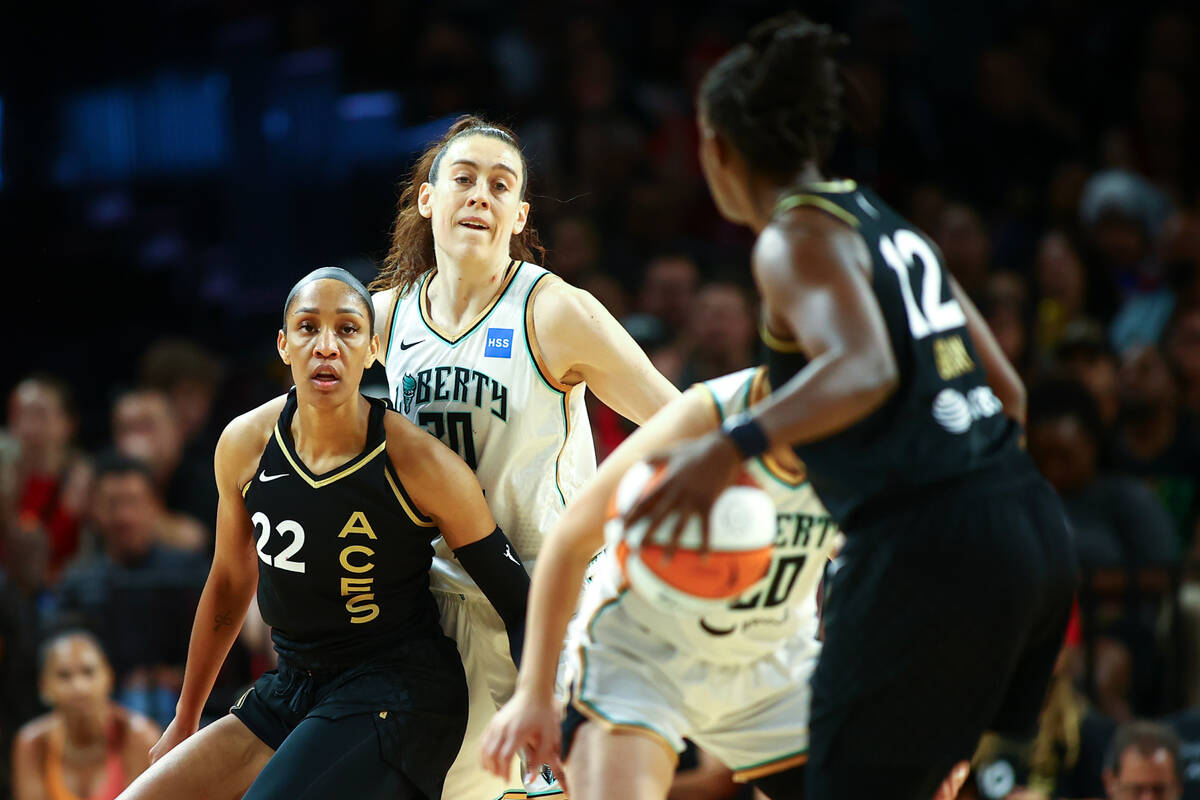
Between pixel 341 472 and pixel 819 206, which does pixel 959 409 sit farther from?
pixel 341 472

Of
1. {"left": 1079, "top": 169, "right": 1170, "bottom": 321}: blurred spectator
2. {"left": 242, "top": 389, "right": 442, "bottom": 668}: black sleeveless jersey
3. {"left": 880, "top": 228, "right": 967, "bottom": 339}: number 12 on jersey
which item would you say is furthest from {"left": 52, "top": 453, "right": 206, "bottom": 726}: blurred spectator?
{"left": 1079, "top": 169, "right": 1170, "bottom": 321}: blurred spectator

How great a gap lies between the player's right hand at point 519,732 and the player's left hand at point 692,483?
0.52m

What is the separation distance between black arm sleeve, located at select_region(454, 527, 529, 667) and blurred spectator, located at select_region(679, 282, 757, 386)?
3394 mm

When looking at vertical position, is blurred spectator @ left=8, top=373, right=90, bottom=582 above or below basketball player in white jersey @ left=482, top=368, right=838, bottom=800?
above

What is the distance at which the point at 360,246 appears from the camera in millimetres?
8805

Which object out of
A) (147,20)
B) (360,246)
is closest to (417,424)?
(360,246)

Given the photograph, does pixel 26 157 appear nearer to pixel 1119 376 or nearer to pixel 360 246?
pixel 360 246

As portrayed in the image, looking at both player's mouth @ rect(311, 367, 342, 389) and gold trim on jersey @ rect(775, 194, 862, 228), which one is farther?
player's mouth @ rect(311, 367, 342, 389)

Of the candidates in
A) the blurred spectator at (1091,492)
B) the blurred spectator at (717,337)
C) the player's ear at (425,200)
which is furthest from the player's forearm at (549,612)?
the blurred spectator at (717,337)

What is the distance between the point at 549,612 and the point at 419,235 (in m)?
1.82

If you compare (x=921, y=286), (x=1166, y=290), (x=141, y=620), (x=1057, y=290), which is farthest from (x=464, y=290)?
(x=1166, y=290)

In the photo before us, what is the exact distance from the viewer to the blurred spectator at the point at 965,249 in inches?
308

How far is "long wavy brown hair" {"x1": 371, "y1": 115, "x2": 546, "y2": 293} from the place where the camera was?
4.25 meters

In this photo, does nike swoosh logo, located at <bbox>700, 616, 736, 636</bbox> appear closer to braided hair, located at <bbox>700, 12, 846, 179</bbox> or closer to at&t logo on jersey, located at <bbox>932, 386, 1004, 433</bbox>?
at&t logo on jersey, located at <bbox>932, 386, 1004, 433</bbox>
